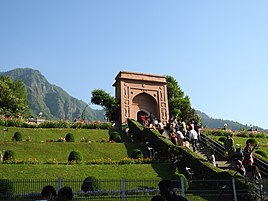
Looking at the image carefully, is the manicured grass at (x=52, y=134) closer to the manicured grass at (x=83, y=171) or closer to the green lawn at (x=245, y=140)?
the manicured grass at (x=83, y=171)

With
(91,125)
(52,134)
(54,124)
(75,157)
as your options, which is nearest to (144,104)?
(91,125)

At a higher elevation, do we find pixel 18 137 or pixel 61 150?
pixel 18 137

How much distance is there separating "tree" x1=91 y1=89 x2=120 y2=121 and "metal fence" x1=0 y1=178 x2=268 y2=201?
19762 mm

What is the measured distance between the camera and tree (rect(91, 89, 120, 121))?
112 ft

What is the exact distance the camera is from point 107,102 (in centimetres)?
3441

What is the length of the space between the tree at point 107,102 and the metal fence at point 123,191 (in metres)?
19.8

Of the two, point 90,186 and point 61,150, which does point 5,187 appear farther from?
point 61,150

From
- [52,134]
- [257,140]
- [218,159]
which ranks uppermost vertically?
[52,134]

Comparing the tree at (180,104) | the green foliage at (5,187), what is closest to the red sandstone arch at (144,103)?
the tree at (180,104)

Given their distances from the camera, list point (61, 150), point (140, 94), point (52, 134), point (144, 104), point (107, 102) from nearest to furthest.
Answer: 1. point (61, 150)
2. point (52, 134)
3. point (107, 102)
4. point (140, 94)
5. point (144, 104)

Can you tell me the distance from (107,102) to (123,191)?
2217 cm

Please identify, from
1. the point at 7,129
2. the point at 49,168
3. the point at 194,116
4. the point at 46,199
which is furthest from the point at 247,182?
the point at 194,116

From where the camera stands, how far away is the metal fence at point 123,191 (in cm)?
1262

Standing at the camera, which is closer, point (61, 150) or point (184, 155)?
point (184, 155)
